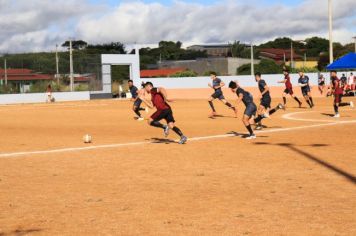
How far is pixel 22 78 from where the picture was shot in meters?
56.5

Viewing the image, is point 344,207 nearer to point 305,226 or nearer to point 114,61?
point 305,226

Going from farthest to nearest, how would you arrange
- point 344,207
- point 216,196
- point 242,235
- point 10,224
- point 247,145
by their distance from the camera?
point 247,145 → point 216,196 → point 344,207 → point 10,224 → point 242,235

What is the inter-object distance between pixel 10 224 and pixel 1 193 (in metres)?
2.14

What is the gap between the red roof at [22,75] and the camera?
5608 centimetres

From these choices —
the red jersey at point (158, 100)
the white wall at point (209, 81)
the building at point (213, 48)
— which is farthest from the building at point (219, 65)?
the red jersey at point (158, 100)

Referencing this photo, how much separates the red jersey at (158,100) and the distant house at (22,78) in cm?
4249

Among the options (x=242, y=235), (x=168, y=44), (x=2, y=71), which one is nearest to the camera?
(x=242, y=235)

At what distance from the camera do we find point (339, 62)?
131 feet

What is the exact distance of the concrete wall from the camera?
2108 inches

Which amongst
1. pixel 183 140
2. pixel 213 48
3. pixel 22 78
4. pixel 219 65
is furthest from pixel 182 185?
pixel 213 48

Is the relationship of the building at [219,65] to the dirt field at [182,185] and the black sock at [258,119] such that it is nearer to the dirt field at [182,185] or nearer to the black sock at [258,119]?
the black sock at [258,119]

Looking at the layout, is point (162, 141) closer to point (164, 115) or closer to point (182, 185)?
point (164, 115)

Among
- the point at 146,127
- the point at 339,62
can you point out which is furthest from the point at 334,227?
the point at 339,62

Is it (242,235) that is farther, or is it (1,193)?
(1,193)
